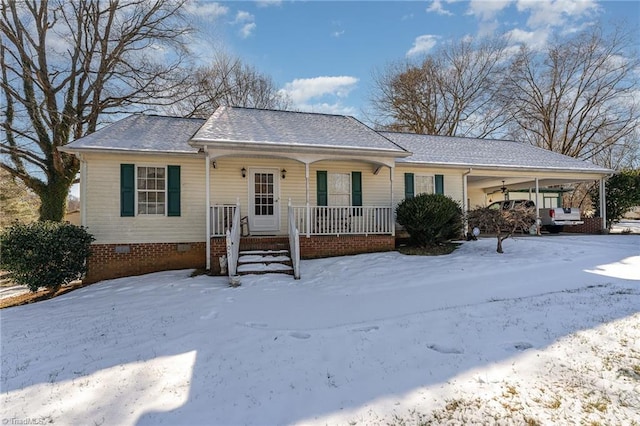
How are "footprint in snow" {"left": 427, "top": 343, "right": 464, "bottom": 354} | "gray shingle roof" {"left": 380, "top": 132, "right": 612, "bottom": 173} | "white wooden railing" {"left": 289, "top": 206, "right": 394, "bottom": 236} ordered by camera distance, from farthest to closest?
"gray shingle roof" {"left": 380, "top": 132, "right": 612, "bottom": 173}, "white wooden railing" {"left": 289, "top": 206, "right": 394, "bottom": 236}, "footprint in snow" {"left": 427, "top": 343, "right": 464, "bottom": 354}

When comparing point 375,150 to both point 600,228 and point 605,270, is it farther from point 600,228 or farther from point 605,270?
point 600,228

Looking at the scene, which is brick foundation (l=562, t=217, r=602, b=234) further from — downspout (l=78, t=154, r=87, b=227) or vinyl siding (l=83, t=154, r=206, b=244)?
downspout (l=78, t=154, r=87, b=227)

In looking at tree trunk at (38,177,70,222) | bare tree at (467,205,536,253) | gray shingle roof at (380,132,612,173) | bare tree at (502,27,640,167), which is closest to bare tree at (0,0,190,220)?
tree trunk at (38,177,70,222)

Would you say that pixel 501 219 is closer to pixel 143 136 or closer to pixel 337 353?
pixel 337 353

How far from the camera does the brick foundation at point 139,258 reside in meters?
9.00

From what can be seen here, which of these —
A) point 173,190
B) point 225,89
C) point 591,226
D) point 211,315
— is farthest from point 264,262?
point 225,89

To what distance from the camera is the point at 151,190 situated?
9.51 m

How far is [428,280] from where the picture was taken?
7.21m

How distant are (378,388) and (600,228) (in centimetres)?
1661

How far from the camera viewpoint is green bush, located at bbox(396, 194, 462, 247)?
32.5 feet

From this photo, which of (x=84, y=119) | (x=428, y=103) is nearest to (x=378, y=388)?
(x=84, y=119)

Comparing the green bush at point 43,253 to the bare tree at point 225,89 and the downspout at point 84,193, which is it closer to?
the downspout at point 84,193

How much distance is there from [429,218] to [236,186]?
6.06 m

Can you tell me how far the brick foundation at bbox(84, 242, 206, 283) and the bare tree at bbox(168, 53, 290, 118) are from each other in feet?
37.3
